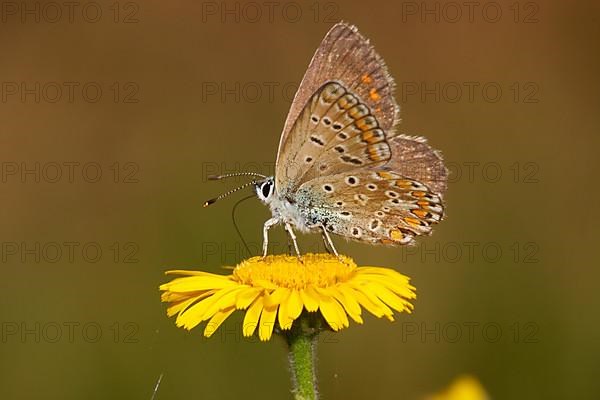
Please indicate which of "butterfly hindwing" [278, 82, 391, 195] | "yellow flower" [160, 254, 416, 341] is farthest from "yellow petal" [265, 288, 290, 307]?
"butterfly hindwing" [278, 82, 391, 195]

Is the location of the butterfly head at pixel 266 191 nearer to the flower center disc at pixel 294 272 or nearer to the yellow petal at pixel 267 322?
the flower center disc at pixel 294 272

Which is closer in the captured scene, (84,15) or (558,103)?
(558,103)

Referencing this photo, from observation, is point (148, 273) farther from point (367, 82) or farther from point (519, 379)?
point (367, 82)

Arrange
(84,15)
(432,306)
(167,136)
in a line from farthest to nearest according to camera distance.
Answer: (84,15) < (167,136) < (432,306)

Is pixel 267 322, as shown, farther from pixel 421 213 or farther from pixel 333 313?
pixel 421 213

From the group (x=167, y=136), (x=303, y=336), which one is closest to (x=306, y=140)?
(x=303, y=336)

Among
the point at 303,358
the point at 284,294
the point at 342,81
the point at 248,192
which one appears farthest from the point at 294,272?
the point at 248,192

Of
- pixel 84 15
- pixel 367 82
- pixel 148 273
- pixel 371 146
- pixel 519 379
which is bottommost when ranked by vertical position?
pixel 519 379

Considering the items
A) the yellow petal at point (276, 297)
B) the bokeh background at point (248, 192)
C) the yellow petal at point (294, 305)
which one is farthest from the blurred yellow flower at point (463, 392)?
the bokeh background at point (248, 192)
